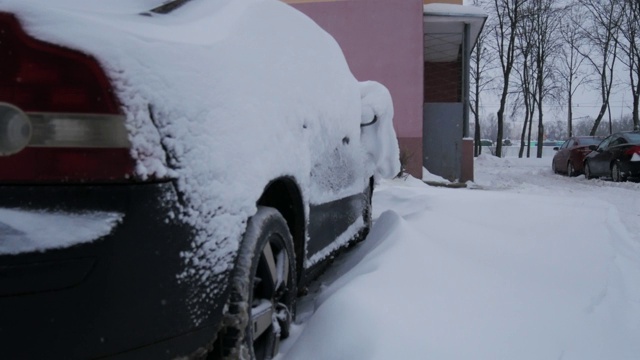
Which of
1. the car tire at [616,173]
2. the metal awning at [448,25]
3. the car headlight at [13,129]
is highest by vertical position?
the metal awning at [448,25]

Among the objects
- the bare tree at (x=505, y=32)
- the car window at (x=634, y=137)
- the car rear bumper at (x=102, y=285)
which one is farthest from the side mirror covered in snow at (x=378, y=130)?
the bare tree at (x=505, y=32)

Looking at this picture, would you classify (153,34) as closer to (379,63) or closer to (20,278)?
(20,278)

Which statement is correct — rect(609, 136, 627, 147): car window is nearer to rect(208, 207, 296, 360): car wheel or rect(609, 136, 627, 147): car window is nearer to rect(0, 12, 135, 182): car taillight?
rect(208, 207, 296, 360): car wheel

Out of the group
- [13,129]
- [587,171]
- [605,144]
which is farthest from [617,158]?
[13,129]

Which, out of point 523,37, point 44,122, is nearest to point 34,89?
point 44,122

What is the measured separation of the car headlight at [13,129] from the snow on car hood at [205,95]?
202 mm

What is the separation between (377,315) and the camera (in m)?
2.46

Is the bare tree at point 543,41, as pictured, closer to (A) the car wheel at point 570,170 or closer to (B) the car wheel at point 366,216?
(A) the car wheel at point 570,170

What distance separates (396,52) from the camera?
1453cm

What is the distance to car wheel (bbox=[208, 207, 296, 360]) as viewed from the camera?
1.86 m

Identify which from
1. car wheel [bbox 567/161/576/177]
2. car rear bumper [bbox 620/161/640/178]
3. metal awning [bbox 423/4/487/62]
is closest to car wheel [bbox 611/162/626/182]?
car rear bumper [bbox 620/161/640/178]

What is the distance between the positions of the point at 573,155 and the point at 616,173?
383cm

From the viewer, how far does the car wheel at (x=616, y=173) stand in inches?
557

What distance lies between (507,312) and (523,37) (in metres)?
31.6
